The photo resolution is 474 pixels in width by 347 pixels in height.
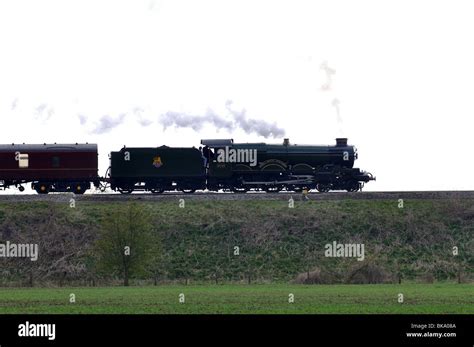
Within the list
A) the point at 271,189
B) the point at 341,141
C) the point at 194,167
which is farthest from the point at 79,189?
the point at 341,141

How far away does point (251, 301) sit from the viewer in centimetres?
3159

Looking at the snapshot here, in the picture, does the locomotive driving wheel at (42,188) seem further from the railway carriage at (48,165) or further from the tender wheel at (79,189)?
the tender wheel at (79,189)

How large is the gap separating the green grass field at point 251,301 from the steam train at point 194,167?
17804 mm

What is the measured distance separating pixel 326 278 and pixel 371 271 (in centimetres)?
220

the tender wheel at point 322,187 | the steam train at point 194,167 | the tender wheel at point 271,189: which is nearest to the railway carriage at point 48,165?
the steam train at point 194,167

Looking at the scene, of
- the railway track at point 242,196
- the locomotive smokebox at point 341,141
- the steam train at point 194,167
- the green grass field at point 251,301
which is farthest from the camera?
the locomotive smokebox at point 341,141

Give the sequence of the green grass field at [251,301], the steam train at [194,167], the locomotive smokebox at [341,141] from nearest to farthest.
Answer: the green grass field at [251,301] < the steam train at [194,167] < the locomotive smokebox at [341,141]

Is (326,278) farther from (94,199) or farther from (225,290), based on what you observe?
(94,199)

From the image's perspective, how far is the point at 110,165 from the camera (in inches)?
2277

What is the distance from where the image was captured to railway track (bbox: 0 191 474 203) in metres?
55.3

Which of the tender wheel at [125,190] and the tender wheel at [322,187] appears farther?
the tender wheel at [125,190]

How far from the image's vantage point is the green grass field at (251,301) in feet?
93.8

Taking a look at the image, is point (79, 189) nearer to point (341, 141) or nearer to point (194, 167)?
point (194, 167)
